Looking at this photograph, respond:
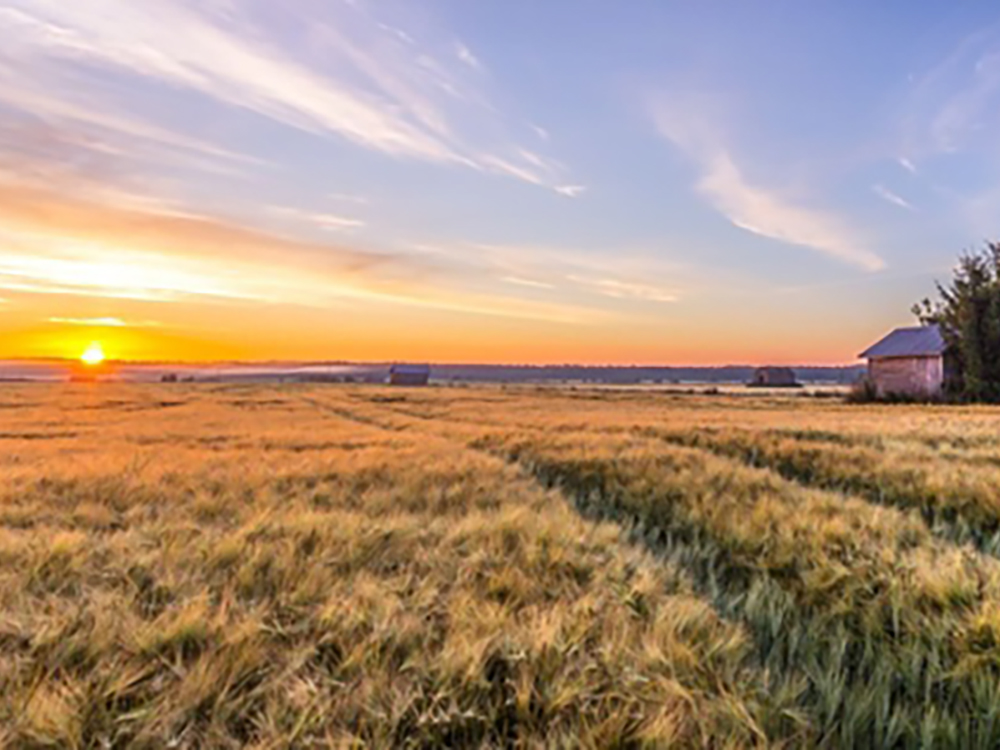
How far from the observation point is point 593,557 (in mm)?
5277

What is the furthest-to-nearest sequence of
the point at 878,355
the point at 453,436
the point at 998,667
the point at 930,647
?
the point at 878,355, the point at 453,436, the point at 930,647, the point at 998,667

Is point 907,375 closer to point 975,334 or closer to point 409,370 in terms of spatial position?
point 975,334

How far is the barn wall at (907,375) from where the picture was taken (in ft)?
146

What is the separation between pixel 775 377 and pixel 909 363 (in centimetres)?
6782

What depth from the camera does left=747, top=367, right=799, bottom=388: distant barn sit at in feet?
363

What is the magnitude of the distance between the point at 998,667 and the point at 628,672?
7.25 ft

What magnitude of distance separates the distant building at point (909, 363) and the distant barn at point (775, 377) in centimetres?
6159

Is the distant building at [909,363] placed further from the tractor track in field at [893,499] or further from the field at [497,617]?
the field at [497,617]

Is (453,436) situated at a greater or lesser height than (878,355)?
lesser

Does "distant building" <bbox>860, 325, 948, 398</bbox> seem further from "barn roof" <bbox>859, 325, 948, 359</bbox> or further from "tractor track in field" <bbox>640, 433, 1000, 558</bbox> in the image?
"tractor track in field" <bbox>640, 433, 1000, 558</bbox>

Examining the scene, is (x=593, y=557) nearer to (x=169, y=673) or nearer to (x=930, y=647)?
(x=930, y=647)

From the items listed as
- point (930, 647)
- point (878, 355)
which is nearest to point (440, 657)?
point (930, 647)

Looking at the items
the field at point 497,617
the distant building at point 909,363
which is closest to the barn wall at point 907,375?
the distant building at point 909,363

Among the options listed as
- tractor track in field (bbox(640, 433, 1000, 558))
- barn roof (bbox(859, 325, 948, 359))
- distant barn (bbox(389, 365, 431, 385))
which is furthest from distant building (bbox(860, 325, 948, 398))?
distant barn (bbox(389, 365, 431, 385))
